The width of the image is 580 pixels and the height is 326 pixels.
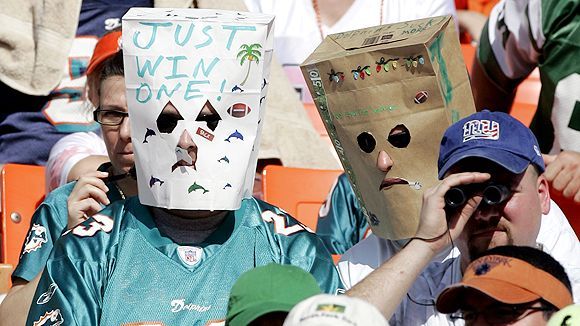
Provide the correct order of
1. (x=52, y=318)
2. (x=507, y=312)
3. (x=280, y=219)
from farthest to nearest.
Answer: (x=280, y=219), (x=52, y=318), (x=507, y=312)

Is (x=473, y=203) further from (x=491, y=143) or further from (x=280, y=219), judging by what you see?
(x=280, y=219)

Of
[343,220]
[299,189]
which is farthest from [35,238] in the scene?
[299,189]

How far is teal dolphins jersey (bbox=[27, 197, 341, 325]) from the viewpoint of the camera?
10.3ft

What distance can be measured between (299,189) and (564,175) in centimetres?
106

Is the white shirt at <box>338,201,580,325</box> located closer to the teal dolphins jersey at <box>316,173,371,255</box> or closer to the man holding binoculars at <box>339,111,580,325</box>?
A: the man holding binoculars at <box>339,111,580,325</box>

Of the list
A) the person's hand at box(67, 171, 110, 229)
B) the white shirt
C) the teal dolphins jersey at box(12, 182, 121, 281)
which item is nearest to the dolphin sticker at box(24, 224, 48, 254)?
the teal dolphins jersey at box(12, 182, 121, 281)

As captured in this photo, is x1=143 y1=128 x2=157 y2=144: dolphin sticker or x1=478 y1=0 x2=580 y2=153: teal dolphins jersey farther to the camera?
x1=478 y1=0 x2=580 y2=153: teal dolphins jersey

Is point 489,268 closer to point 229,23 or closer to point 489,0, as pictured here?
point 229,23

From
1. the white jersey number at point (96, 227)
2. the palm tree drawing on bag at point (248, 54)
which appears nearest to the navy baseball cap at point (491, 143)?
the palm tree drawing on bag at point (248, 54)

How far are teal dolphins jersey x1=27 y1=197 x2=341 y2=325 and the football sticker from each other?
29 cm

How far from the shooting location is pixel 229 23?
10.9 ft

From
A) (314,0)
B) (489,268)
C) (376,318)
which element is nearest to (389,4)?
(314,0)

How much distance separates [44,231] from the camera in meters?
3.68

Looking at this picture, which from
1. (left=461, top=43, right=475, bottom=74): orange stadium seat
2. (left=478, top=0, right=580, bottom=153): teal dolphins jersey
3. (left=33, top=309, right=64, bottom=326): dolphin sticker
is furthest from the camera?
(left=461, top=43, right=475, bottom=74): orange stadium seat
